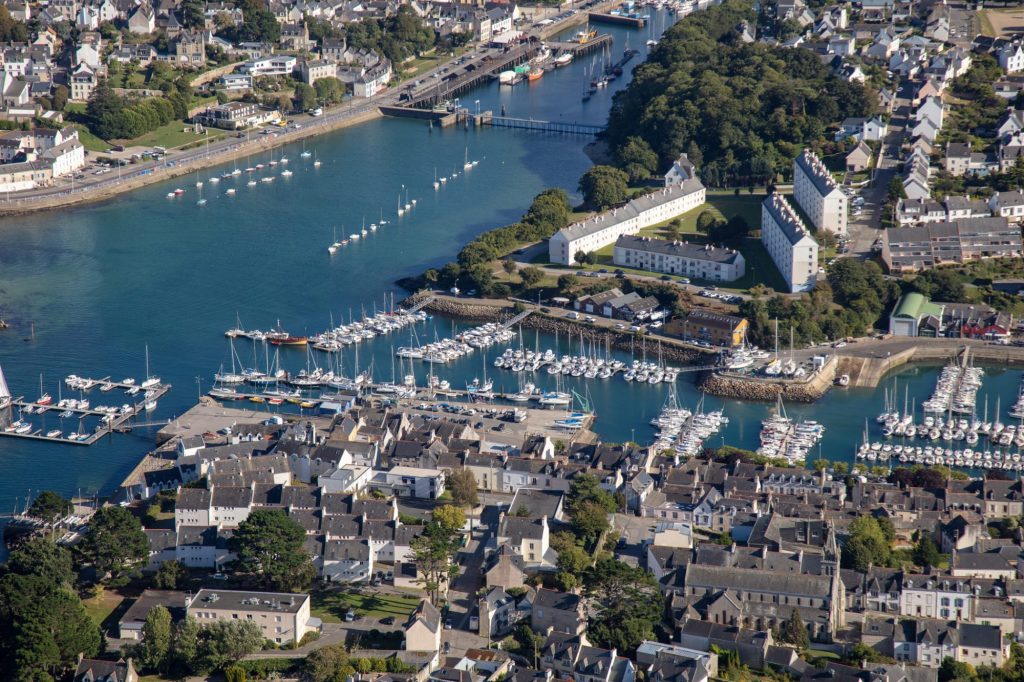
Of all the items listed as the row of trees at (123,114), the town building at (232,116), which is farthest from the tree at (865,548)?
the town building at (232,116)

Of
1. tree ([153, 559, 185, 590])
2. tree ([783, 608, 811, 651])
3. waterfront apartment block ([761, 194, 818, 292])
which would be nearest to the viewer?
tree ([783, 608, 811, 651])

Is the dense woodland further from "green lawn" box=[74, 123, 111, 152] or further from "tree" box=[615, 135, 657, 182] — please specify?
"green lawn" box=[74, 123, 111, 152]

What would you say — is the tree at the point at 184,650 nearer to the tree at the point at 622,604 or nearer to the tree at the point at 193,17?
the tree at the point at 622,604

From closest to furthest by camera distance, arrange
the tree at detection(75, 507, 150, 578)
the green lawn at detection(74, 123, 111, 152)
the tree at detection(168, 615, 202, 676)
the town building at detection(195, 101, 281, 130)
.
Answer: the tree at detection(168, 615, 202, 676) < the tree at detection(75, 507, 150, 578) < the green lawn at detection(74, 123, 111, 152) < the town building at detection(195, 101, 281, 130)

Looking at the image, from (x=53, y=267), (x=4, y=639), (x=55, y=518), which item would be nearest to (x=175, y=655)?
(x=4, y=639)

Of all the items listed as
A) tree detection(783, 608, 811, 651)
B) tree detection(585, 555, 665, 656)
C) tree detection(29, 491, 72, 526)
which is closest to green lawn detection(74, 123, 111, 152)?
tree detection(29, 491, 72, 526)

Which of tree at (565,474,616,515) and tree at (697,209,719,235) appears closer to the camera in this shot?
tree at (565,474,616,515)
